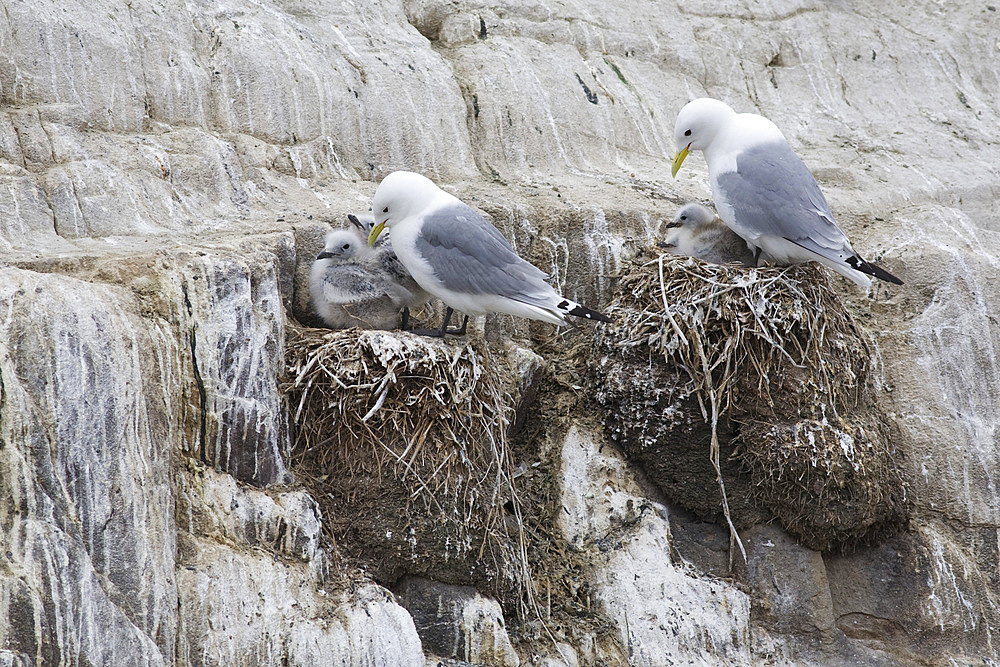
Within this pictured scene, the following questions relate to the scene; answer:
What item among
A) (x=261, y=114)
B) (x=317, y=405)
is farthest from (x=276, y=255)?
(x=261, y=114)

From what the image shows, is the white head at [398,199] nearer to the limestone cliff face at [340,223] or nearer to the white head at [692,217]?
the limestone cliff face at [340,223]

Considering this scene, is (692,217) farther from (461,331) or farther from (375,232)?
(375,232)

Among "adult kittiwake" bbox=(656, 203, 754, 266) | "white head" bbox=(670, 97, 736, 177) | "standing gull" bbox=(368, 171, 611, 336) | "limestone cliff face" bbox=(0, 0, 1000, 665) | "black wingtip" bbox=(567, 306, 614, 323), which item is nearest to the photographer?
"limestone cliff face" bbox=(0, 0, 1000, 665)

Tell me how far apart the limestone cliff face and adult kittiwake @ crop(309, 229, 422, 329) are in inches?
8.1

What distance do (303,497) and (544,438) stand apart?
5.32 feet

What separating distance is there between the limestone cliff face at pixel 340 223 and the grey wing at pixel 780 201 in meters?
0.87

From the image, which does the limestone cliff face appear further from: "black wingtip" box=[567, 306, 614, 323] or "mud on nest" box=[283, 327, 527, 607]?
"black wingtip" box=[567, 306, 614, 323]

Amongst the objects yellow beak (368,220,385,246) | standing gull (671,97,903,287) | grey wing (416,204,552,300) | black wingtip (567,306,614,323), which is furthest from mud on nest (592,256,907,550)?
yellow beak (368,220,385,246)

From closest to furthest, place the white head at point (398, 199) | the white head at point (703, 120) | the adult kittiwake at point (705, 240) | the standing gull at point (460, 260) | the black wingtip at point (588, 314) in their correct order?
the black wingtip at point (588, 314)
the standing gull at point (460, 260)
the white head at point (398, 199)
the white head at point (703, 120)
the adult kittiwake at point (705, 240)

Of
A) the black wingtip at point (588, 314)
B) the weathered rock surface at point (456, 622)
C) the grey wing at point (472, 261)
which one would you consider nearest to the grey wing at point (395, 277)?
the grey wing at point (472, 261)

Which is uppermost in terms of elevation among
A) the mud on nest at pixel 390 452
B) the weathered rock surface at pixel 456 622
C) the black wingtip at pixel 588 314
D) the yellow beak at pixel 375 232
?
the yellow beak at pixel 375 232

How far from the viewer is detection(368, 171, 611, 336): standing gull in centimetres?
476

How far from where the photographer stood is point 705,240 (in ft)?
19.0

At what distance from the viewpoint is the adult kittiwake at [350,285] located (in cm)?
502
